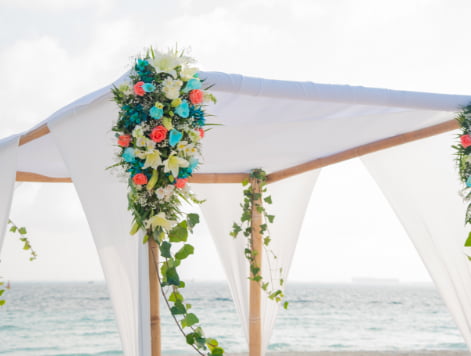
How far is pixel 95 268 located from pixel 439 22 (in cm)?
2065

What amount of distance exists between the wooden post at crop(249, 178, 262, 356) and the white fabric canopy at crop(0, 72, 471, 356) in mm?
86

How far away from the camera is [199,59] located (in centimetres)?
222

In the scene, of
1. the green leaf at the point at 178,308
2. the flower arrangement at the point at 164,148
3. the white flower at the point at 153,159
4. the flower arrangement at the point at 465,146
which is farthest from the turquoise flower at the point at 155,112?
the flower arrangement at the point at 465,146

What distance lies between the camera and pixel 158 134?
2045 mm

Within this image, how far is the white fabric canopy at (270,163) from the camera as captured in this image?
97.0 inches

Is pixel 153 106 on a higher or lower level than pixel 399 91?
lower

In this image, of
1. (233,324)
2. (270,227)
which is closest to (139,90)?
(270,227)

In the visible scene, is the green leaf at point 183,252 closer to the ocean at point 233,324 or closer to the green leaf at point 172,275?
the green leaf at point 172,275

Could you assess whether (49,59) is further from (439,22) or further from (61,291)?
(61,291)

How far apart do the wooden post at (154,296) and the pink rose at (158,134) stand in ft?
1.39

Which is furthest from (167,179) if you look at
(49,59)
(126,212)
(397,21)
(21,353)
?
(49,59)

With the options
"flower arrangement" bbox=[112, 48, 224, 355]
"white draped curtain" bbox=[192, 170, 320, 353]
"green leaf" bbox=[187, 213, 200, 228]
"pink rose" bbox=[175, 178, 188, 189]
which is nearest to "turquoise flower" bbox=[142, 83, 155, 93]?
"flower arrangement" bbox=[112, 48, 224, 355]

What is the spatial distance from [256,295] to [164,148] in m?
2.94

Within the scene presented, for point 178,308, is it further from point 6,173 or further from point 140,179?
point 6,173
